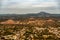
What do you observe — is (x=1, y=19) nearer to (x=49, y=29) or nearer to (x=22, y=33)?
(x=22, y=33)

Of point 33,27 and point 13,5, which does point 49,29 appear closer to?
point 33,27

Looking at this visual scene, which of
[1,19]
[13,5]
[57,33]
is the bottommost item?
[57,33]

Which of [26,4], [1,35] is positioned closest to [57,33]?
[26,4]

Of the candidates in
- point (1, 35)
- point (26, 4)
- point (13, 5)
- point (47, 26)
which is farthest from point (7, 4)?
point (47, 26)

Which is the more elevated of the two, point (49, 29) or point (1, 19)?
point (1, 19)

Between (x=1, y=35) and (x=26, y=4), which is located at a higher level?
(x=26, y=4)

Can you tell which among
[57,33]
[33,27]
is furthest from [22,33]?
[57,33]

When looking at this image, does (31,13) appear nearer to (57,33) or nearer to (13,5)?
(13,5)
